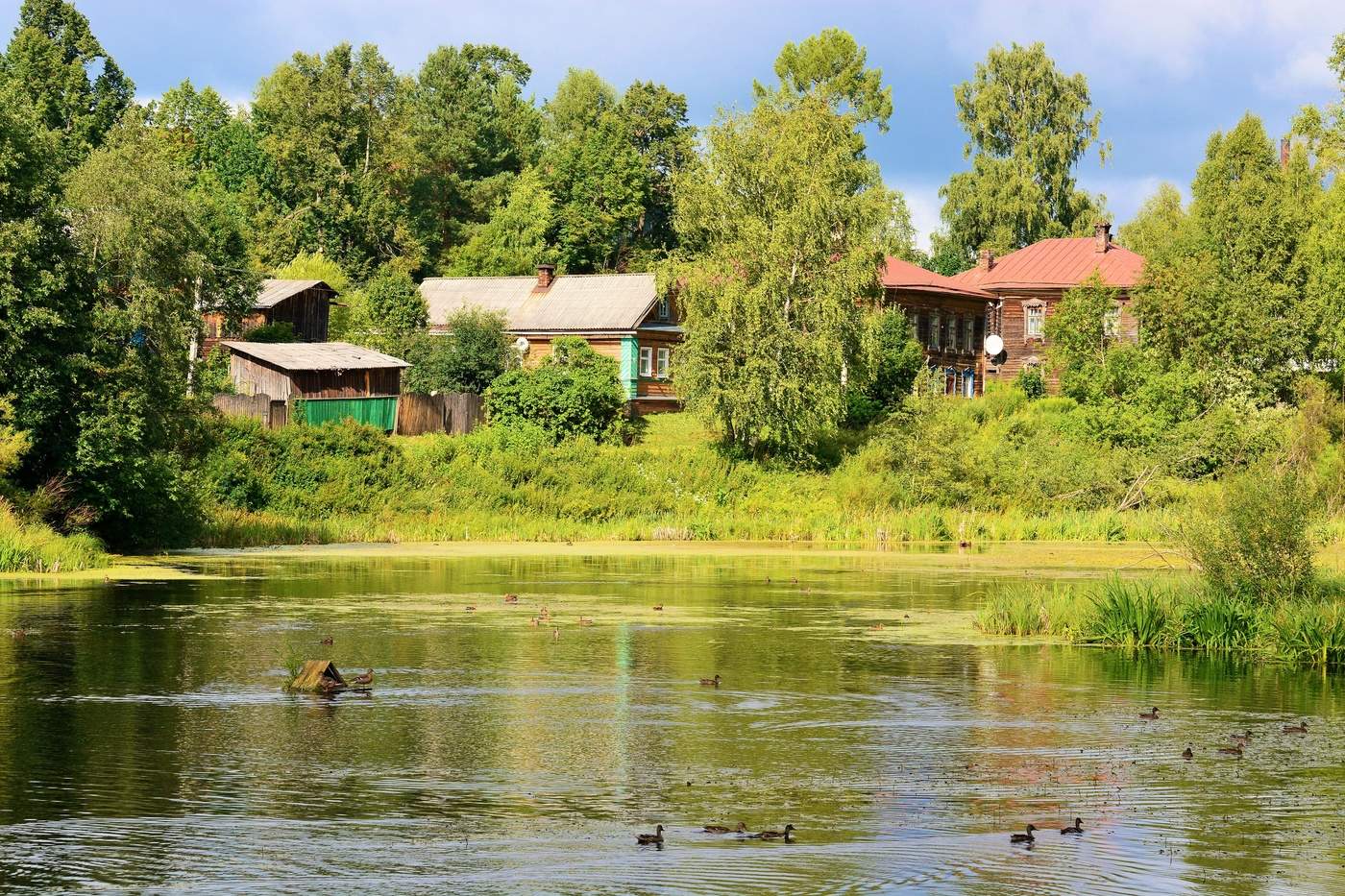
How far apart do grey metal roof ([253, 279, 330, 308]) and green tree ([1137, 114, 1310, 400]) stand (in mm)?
39081

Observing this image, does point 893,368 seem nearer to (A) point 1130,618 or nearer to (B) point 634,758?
(A) point 1130,618

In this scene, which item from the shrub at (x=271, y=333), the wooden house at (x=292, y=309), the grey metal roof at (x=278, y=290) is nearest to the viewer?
the shrub at (x=271, y=333)

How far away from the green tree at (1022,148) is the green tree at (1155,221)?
471 centimetres

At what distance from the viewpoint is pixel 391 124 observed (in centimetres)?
10825

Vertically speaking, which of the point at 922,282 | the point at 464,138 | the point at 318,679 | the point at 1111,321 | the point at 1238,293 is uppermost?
the point at 464,138

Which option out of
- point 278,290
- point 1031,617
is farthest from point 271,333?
point 1031,617

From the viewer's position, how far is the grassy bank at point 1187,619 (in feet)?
84.5

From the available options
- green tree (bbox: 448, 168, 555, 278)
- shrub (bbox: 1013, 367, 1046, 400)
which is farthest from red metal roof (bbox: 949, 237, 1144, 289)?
green tree (bbox: 448, 168, 555, 278)

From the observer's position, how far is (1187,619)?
89.3 ft

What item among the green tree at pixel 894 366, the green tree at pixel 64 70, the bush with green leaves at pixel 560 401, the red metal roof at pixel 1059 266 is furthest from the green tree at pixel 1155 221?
the green tree at pixel 64 70

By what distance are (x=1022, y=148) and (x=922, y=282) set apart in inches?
722

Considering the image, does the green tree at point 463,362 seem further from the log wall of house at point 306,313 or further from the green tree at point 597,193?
the green tree at point 597,193

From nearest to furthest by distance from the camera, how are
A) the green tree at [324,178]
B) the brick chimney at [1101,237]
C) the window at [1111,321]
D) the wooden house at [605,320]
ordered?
1. the window at [1111,321]
2. the wooden house at [605,320]
3. the brick chimney at [1101,237]
4. the green tree at [324,178]

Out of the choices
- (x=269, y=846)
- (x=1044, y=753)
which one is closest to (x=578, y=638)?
(x=1044, y=753)
